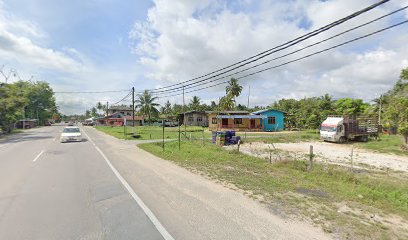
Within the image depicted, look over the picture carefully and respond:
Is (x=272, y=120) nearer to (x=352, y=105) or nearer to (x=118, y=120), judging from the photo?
(x=352, y=105)

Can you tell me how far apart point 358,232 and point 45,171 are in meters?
Answer: 10.7

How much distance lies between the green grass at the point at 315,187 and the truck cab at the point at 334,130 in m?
14.9

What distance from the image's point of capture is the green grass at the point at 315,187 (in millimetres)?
5180

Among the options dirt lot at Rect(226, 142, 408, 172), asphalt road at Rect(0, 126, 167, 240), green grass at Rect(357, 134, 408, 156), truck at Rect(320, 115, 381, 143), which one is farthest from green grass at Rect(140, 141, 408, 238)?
truck at Rect(320, 115, 381, 143)

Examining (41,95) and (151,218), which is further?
(41,95)

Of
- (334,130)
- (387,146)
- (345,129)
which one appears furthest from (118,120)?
(387,146)

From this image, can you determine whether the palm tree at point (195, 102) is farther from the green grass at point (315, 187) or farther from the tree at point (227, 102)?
the green grass at point (315, 187)

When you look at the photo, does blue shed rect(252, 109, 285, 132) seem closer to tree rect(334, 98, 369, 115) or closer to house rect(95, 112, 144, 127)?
tree rect(334, 98, 369, 115)

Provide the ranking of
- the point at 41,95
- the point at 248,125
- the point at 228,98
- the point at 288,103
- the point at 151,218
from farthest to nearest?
the point at 41,95 < the point at 288,103 < the point at 228,98 < the point at 248,125 < the point at 151,218

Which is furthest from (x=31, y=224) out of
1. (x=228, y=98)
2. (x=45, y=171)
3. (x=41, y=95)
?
(x=41, y=95)

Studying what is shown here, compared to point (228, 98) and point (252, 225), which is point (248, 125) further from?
point (252, 225)

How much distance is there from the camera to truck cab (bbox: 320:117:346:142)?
23078mm

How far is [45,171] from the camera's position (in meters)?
8.87

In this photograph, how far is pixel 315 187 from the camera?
23.2 feet
